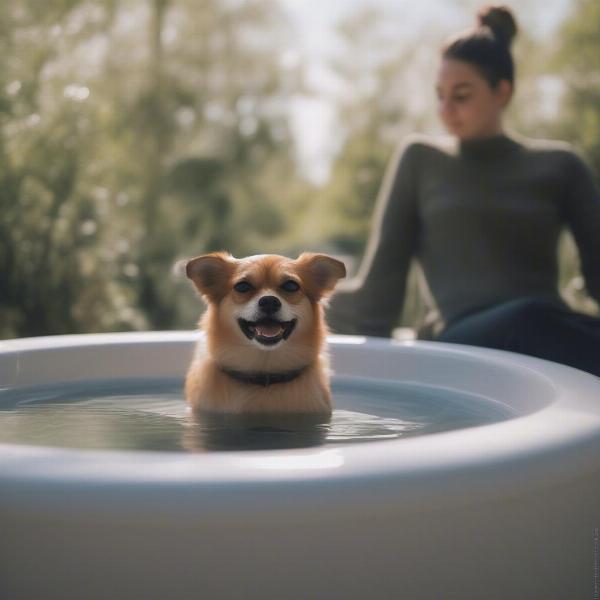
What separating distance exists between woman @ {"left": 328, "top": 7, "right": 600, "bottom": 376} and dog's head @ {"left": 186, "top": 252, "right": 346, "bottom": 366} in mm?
949

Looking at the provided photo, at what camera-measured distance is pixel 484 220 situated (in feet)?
12.1

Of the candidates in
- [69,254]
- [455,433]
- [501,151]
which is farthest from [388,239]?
[69,254]

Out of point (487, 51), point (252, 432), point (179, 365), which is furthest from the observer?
point (487, 51)

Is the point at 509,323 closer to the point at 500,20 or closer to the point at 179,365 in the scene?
the point at 179,365

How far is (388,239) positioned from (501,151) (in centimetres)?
63

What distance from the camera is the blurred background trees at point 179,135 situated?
7426 mm

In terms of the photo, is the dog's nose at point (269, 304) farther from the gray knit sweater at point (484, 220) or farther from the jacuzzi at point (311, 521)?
the gray knit sweater at point (484, 220)

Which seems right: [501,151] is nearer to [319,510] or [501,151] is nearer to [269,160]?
[319,510]

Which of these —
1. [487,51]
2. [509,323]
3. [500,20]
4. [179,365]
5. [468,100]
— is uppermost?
[500,20]

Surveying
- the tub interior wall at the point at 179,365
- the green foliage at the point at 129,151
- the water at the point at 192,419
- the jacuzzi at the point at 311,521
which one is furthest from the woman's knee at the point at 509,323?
the green foliage at the point at 129,151

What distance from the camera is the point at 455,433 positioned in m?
1.56

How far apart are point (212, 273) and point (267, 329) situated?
0.94 feet

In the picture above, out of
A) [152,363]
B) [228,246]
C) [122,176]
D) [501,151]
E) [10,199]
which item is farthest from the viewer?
[228,246]

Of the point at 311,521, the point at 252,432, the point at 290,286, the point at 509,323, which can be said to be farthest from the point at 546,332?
the point at 311,521
